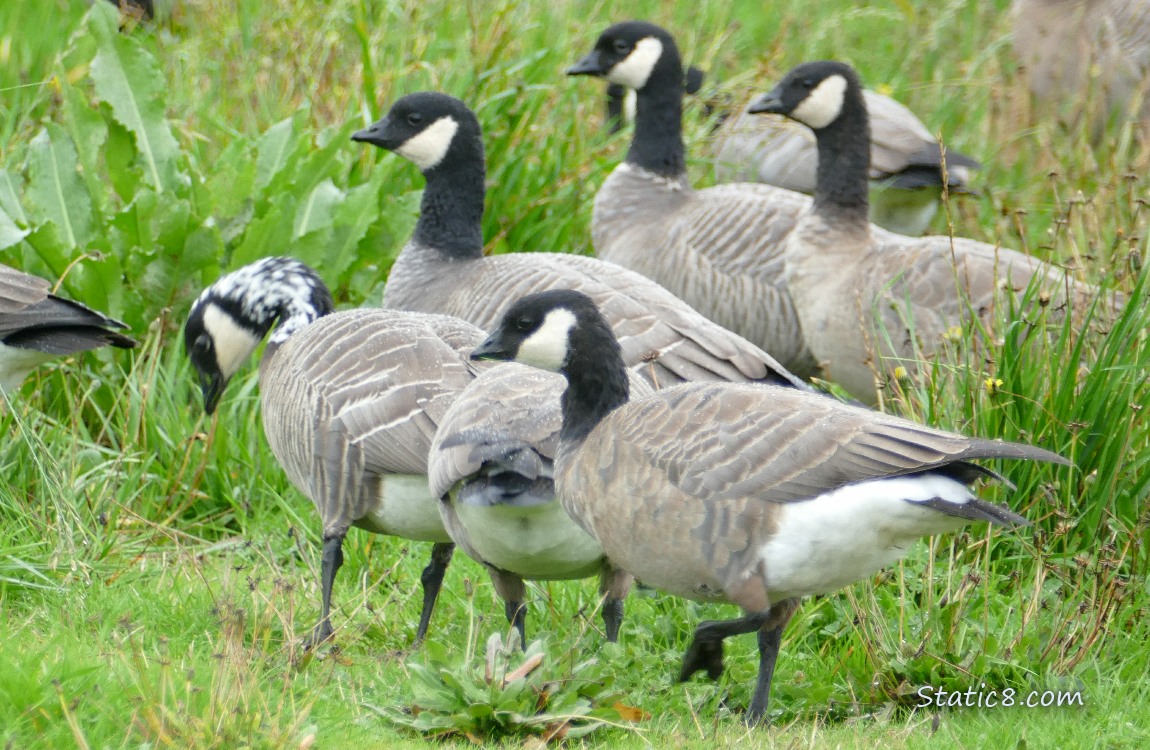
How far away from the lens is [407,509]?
506 centimetres

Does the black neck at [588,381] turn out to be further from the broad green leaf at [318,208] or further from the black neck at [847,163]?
the black neck at [847,163]

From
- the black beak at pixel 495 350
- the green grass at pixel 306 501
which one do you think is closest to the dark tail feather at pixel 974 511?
the green grass at pixel 306 501

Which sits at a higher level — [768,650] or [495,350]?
[495,350]

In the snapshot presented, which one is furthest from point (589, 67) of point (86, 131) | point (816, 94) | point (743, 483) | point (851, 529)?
point (851, 529)

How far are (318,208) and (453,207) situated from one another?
73 cm

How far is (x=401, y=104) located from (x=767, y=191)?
8.36ft

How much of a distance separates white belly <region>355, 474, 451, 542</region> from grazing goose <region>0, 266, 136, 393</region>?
1436mm

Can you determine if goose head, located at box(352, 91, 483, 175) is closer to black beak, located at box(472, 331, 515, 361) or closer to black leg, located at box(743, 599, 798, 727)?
black beak, located at box(472, 331, 515, 361)

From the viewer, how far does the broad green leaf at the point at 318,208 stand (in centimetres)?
746

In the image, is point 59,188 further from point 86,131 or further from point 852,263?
point 852,263

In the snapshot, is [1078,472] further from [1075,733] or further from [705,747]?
[705,747]

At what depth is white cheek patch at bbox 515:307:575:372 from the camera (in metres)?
4.38

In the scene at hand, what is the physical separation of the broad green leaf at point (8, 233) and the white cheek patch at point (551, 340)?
3406 mm

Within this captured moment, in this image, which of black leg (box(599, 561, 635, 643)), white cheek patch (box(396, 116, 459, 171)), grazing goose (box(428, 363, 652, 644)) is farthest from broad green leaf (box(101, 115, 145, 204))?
black leg (box(599, 561, 635, 643))
